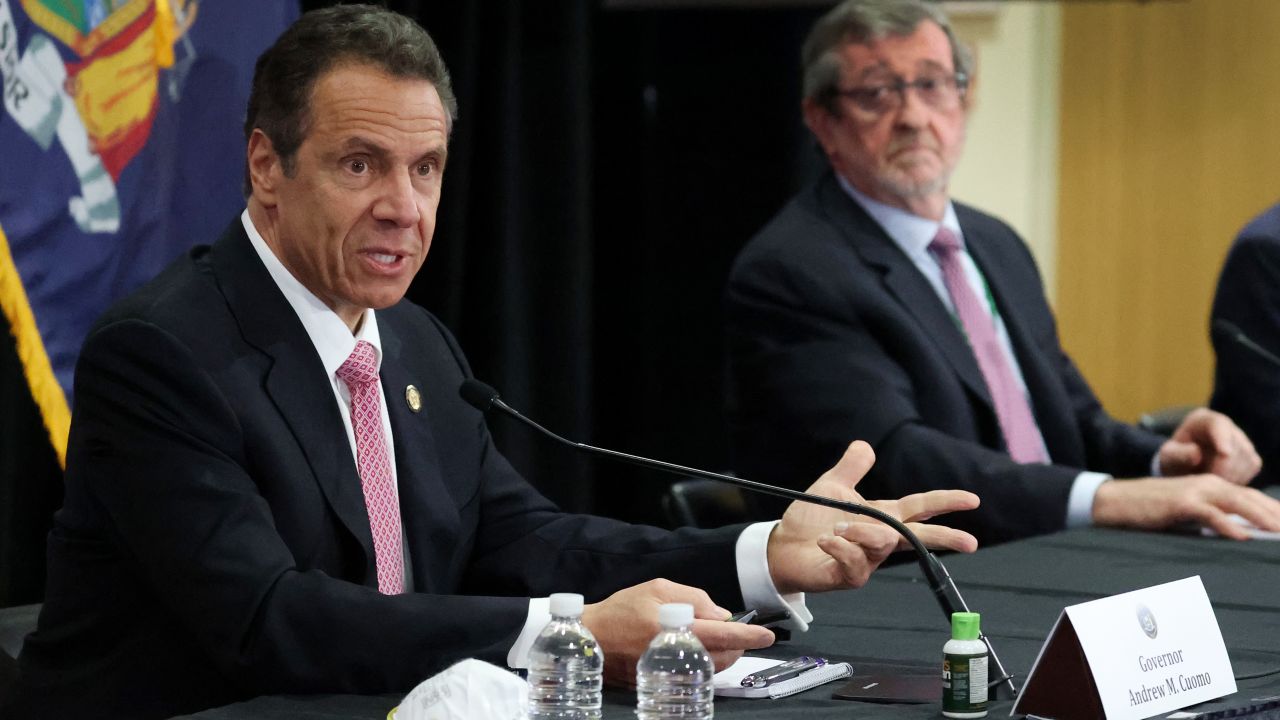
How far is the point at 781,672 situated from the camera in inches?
64.3

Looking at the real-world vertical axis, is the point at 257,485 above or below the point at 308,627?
above

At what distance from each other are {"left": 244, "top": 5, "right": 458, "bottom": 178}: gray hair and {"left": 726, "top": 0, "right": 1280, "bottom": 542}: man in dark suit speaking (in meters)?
1.37

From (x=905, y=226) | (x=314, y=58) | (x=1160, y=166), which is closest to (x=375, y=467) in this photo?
(x=314, y=58)

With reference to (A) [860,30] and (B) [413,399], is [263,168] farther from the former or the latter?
(A) [860,30]

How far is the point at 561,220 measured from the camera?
154 inches

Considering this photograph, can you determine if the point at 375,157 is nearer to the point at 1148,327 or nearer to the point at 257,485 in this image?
the point at 257,485

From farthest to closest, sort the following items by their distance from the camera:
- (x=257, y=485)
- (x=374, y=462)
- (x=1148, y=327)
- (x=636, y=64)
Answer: (x=1148, y=327) < (x=636, y=64) < (x=374, y=462) < (x=257, y=485)

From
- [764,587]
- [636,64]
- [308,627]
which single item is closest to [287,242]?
[308,627]

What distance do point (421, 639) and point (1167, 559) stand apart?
4.25 feet

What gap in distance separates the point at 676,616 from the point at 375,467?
0.68m

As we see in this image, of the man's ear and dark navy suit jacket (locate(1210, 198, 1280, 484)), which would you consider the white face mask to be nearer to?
the man's ear

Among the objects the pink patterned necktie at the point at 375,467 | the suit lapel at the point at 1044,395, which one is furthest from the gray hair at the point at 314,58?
the suit lapel at the point at 1044,395

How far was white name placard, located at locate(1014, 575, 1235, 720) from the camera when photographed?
57.9 inches

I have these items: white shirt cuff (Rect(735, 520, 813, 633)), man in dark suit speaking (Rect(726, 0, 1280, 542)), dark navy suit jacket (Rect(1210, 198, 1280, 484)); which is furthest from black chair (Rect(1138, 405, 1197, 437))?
→ white shirt cuff (Rect(735, 520, 813, 633))
